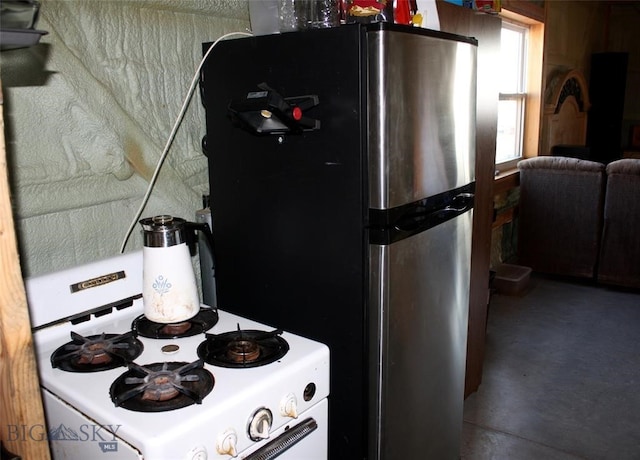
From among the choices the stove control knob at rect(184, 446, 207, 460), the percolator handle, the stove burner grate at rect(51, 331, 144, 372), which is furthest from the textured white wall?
the stove control knob at rect(184, 446, 207, 460)

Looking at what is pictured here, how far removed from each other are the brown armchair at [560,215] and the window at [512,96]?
398 millimetres

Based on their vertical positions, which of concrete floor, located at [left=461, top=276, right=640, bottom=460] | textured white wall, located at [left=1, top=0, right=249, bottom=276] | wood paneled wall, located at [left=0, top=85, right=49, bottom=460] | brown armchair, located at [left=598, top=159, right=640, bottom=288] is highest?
textured white wall, located at [left=1, top=0, right=249, bottom=276]

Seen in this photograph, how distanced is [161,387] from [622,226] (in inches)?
156

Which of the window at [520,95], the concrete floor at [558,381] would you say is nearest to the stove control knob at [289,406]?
the concrete floor at [558,381]

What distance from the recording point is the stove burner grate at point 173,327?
55.0 inches

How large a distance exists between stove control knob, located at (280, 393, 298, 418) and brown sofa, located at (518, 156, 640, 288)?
12.1ft

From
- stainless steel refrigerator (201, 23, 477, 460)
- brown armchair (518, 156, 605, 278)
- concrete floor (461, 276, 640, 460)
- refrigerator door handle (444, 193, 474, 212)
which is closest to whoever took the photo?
stainless steel refrigerator (201, 23, 477, 460)

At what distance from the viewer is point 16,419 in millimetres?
902

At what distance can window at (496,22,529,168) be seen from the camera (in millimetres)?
4656

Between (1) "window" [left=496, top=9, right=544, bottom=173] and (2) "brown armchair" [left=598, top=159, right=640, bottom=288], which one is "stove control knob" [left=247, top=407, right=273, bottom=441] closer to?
(2) "brown armchair" [left=598, top=159, right=640, bottom=288]

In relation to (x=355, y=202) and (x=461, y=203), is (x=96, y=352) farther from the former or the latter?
(x=461, y=203)

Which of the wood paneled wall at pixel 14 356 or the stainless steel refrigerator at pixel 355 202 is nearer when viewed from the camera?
the wood paneled wall at pixel 14 356

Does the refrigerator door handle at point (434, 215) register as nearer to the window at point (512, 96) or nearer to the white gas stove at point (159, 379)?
the white gas stove at point (159, 379)

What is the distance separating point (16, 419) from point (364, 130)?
93 cm
